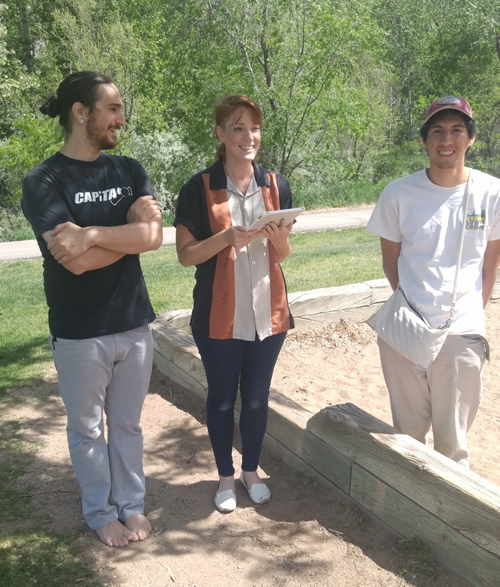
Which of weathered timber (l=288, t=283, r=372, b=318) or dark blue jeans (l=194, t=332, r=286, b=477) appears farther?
weathered timber (l=288, t=283, r=372, b=318)

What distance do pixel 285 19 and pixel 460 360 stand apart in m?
14.2

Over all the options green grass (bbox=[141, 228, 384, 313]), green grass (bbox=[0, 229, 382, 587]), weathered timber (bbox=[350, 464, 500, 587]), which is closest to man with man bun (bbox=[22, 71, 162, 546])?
green grass (bbox=[0, 229, 382, 587])

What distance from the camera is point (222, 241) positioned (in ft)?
9.99

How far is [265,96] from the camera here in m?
16.3

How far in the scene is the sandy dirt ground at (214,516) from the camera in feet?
9.53

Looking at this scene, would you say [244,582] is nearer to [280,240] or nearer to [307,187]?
[280,240]

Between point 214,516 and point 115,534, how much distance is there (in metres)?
0.53

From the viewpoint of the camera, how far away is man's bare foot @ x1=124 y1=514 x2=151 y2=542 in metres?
3.16

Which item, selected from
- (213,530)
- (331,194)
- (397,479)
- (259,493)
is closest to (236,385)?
(259,493)

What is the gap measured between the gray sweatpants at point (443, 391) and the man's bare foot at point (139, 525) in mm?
1333

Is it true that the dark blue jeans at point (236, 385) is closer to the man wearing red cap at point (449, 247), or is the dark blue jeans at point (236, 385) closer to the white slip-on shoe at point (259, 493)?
the white slip-on shoe at point (259, 493)

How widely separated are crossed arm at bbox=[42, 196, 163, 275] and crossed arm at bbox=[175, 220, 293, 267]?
140 millimetres

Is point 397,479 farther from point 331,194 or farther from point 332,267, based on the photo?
point 331,194

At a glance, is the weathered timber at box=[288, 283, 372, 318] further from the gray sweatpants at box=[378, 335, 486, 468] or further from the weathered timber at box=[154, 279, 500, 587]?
the gray sweatpants at box=[378, 335, 486, 468]
